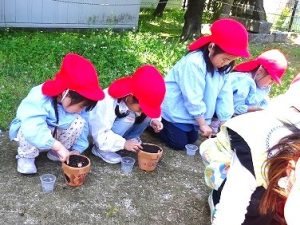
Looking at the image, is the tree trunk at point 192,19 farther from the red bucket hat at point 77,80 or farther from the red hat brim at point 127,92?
the red bucket hat at point 77,80

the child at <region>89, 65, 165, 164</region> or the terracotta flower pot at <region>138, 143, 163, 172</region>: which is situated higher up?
the child at <region>89, 65, 165, 164</region>

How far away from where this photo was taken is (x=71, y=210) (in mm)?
2709

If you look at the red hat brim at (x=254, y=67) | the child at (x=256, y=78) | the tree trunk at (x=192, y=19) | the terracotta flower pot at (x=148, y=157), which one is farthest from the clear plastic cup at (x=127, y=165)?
the tree trunk at (x=192, y=19)

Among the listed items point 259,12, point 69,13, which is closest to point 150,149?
point 69,13

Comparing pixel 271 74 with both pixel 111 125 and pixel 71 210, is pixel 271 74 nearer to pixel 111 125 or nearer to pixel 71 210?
pixel 111 125

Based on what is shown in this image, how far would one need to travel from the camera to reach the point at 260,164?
1.69 meters

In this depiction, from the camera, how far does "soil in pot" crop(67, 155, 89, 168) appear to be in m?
2.86

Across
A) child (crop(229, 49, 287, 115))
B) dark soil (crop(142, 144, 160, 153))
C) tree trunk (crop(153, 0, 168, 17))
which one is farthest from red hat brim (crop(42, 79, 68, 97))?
tree trunk (crop(153, 0, 168, 17))

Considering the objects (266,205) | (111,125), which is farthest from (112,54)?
(266,205)

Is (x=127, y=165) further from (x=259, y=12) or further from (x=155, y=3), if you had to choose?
(x=155, y=3)

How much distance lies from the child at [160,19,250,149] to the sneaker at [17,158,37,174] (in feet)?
4.21

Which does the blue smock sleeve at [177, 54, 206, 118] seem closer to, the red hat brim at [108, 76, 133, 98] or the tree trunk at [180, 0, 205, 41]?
the red hat brim at [108, 76, 133, 98]

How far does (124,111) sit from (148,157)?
0.39 metres

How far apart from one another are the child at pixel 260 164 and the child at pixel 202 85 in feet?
4.90
